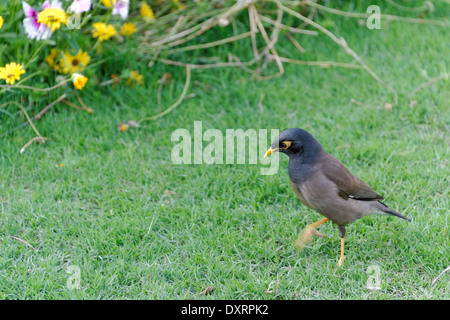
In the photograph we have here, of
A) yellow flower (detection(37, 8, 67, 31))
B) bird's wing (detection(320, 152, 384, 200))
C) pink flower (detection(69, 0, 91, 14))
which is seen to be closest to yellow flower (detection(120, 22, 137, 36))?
pink flower (detection(69, 0, 91, 14))

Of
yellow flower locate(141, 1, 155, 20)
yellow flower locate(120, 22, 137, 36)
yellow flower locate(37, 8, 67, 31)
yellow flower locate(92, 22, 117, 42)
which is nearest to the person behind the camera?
yellow flower locate(37, 8, 67, 31)

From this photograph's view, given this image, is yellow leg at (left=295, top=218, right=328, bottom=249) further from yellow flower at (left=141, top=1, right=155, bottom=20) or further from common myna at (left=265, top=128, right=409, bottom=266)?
yellow flower at (left=141, top=1, right=155, bottom=20)

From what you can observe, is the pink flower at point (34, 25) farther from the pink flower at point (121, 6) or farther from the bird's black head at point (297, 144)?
the bird's black head at point (297, 144)

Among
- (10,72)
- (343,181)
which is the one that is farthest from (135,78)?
(343,181)

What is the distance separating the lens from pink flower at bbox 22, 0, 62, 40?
4.12 m

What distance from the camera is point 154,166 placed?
4316 millimetres

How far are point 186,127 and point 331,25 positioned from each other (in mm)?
2088

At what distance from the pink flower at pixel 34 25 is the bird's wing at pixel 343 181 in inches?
91.2

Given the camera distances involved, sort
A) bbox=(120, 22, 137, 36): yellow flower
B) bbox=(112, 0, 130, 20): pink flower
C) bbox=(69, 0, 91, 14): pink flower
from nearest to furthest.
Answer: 1. bbox=(69, 0, 91, 14): pink flower
2. bbox=(112, 0, 130, 20): pink flower
3. bbox=(120, 22, 137, 36): yellow flower

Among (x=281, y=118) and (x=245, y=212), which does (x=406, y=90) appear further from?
(x=245, y=212)

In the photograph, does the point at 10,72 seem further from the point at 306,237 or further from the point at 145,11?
the point at 306,237

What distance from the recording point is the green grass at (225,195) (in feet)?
10.7

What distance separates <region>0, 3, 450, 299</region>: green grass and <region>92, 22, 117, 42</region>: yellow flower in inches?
18.0
